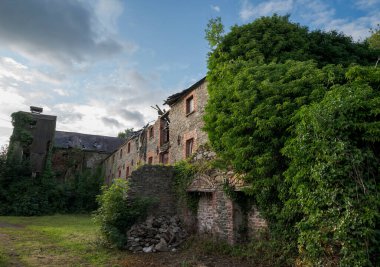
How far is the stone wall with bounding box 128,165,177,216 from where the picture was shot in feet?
42.0

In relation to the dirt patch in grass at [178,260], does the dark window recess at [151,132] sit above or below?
above

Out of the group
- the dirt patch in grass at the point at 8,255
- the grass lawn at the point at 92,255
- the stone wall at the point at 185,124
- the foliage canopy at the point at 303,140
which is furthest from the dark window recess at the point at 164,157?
the dirt patch in grass at the point at 8,255

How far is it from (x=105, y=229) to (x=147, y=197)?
2144 mm

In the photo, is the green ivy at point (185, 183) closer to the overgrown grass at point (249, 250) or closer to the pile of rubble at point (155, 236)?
the pile of rubble at point (155, 236)

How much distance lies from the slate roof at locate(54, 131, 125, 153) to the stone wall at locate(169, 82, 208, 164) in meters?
24.0

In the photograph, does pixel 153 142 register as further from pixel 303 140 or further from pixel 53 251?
pixel 303 140

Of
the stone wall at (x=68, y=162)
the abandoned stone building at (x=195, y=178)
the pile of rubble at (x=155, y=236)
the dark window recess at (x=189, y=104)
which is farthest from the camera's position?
the stone wall at (x=68, y=162)

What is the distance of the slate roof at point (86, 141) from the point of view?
38844mm

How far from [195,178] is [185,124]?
4.83 m

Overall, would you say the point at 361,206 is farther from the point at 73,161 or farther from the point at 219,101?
the point at 73,161

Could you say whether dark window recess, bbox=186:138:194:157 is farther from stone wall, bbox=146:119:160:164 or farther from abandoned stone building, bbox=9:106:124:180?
abandoned stone building, bbox=9:106:124:180

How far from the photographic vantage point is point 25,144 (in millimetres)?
27609

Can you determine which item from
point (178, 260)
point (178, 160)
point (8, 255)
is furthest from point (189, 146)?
point (8, 255)

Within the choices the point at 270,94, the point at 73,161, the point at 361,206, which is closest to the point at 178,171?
the point at 270,94
